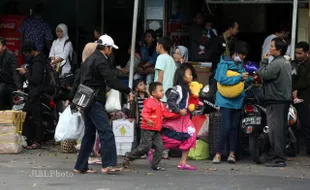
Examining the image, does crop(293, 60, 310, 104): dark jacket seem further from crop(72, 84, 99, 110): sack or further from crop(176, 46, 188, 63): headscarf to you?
crop(72, 84, 99, 110): sack

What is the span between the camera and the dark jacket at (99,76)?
10703 mm

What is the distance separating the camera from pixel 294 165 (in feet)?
41.1

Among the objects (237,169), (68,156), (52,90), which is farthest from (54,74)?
(237,169)

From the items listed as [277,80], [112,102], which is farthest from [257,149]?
[112,102]

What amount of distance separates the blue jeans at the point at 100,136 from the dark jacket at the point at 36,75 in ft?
8.75

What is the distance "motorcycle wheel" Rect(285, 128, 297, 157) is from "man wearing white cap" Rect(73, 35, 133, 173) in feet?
10.3

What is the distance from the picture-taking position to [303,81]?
1295cm

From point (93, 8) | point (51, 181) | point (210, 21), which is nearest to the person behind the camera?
point (51, 181)


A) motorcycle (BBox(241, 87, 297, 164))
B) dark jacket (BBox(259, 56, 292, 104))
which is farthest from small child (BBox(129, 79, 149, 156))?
dark jacket (BBox(259, 56, 292, 104))

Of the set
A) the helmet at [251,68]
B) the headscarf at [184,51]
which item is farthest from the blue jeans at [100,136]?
the headscarf at [184,51]

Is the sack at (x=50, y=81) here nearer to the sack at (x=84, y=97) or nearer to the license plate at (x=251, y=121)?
the sack at (x=84, y=97)

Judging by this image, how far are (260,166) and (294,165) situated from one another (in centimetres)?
59

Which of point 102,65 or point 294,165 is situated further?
point 294,165

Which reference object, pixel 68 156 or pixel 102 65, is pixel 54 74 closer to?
pixel 68 156
